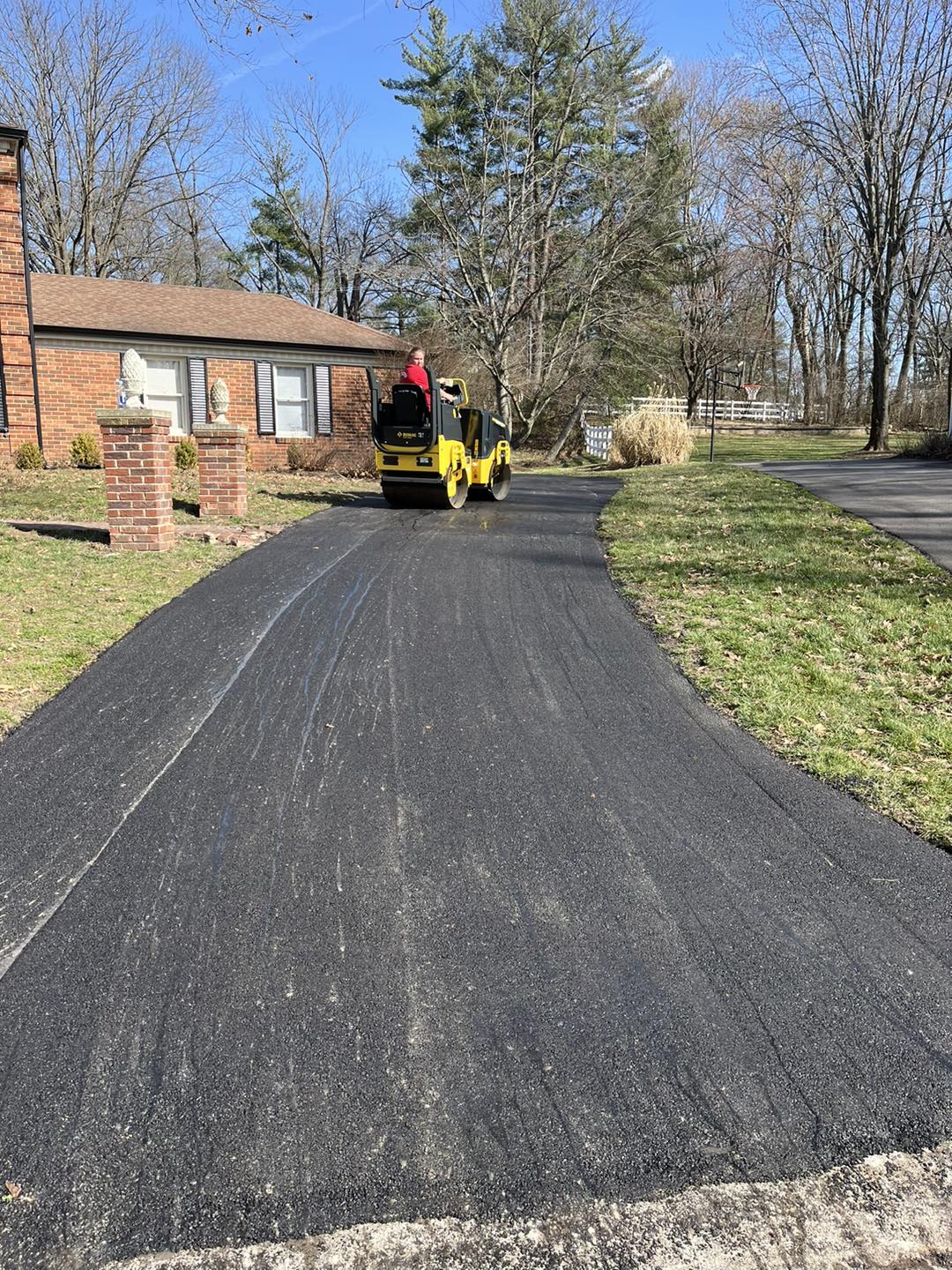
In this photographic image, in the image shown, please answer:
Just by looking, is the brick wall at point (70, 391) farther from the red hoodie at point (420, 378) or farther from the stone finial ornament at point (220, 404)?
the red hoodie at point (420, 378)

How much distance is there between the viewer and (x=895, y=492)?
540 inches

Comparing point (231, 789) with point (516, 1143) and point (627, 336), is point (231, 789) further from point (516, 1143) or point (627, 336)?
point (627, 336)

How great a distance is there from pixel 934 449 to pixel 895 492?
25.8 ft

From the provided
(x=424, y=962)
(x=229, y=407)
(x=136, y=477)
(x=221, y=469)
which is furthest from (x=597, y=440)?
(x=424, y=962)

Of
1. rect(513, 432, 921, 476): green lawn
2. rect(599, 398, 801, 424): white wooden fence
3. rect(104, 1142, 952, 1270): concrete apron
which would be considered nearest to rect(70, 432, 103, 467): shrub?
rect(513, 432, 921, 476): green lawn

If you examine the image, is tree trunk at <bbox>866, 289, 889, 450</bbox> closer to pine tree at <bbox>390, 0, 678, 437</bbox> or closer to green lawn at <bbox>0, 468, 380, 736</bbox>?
pine tree at <bbox>390, 0, 678, 437</bbox>

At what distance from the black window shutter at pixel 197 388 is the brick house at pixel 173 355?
2 centimetres

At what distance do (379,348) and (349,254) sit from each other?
22835 mm

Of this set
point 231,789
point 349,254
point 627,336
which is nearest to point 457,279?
point 627,336

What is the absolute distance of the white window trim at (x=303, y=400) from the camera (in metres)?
20.0

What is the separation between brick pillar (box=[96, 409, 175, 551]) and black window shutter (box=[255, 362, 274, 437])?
1133cm

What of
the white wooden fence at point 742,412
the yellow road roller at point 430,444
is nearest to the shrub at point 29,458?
the yellow road roller at point 430,444

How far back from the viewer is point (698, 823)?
3861 mm

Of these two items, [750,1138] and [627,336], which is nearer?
[750,1138]
